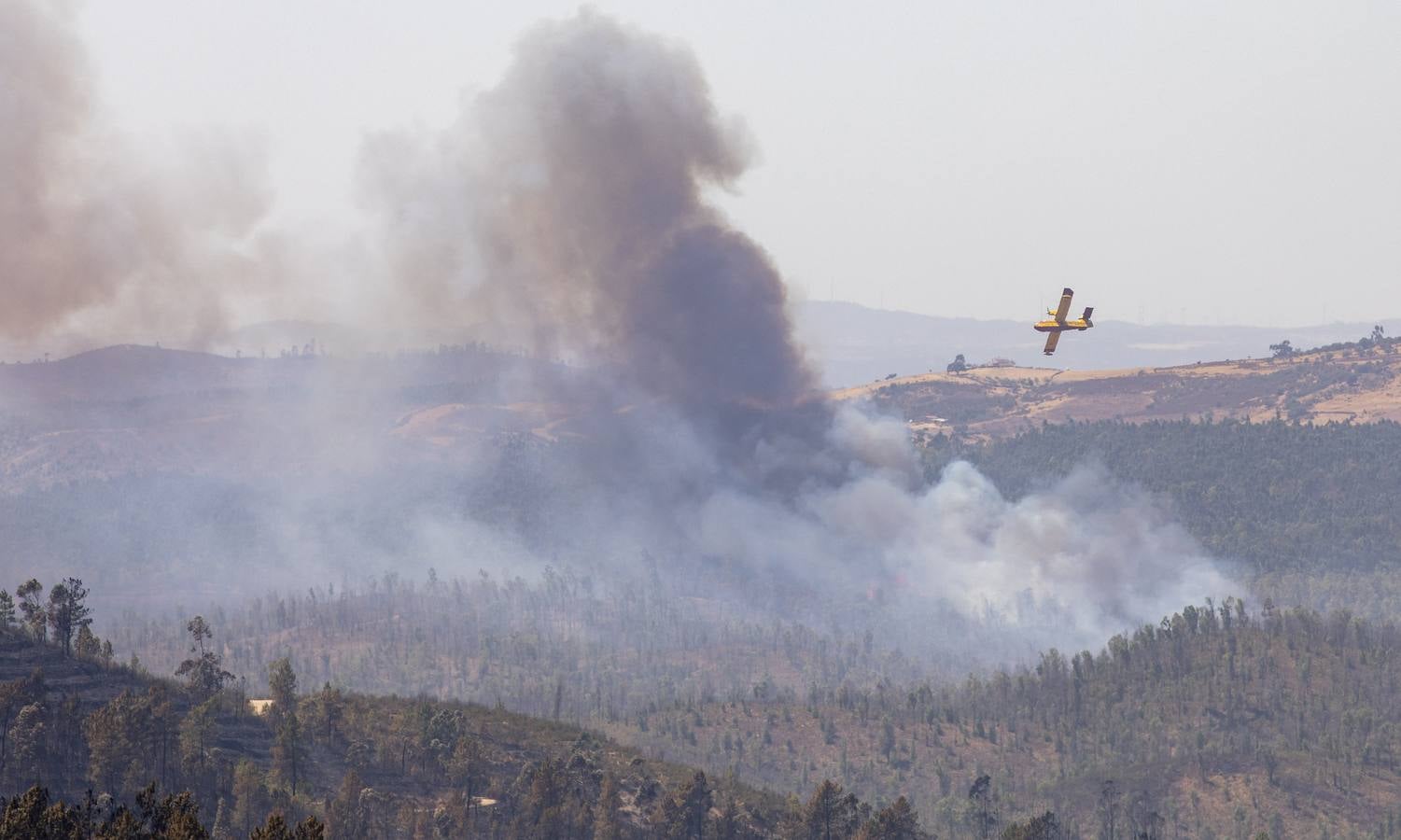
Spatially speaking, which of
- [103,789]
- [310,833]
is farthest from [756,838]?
[310,833]

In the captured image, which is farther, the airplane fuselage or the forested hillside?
the airplane fuselage

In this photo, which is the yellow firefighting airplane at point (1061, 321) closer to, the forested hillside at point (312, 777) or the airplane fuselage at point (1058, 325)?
the airplane fuselage at point (1058, 325)

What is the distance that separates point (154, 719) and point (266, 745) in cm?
2211

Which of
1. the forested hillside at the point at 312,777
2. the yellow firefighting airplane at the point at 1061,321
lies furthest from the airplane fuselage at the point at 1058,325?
the forested hillside at the point at 312,777

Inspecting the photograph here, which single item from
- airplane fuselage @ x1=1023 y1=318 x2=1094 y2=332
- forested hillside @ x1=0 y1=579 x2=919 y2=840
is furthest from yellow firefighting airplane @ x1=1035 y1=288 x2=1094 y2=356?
forested hillside @ x1=0 y1=579 x2=919 y2=840

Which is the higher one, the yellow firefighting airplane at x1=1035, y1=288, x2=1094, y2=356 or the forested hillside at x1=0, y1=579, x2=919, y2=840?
the yellow firefighting airplane at x1=1035, y1=288, x2=1094, y2=356

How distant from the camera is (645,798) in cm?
19775

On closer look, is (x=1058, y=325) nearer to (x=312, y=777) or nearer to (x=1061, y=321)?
(x=1061, y=321)

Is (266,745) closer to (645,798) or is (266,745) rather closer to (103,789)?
(103,789)

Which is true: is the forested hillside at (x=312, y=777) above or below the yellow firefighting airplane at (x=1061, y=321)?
below

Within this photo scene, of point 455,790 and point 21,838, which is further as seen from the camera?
point 455,790

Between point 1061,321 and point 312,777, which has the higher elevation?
point 1061,321

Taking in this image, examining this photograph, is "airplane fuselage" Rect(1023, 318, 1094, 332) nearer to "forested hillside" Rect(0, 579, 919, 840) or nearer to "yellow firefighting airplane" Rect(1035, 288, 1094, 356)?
"yellow firefighting airplane" Rect(1035, 288, 1094, 356)

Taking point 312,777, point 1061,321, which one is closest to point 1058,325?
point 1061,321
